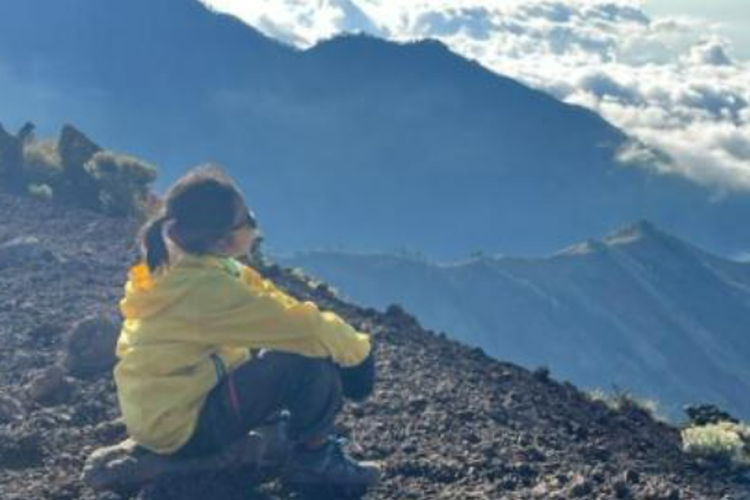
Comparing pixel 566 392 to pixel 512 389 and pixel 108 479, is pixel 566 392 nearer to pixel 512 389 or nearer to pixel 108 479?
pixel 512 389

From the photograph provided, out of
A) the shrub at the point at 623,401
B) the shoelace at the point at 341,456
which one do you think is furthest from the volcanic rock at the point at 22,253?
the shoelace at the point at 341,456

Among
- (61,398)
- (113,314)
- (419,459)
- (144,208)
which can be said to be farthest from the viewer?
(144,208)

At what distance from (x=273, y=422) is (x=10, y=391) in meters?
3.52

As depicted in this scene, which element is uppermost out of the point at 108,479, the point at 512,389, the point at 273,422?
the point at 512,389

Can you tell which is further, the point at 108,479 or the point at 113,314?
the point at 113,314

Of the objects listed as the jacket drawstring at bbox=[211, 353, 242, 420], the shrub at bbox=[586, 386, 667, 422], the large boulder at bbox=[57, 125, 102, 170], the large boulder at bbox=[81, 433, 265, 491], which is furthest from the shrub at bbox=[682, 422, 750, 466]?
the large boulder at bbox=[57, 125, 102, 170]

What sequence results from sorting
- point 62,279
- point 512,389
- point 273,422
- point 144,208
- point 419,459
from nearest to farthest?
point 273,422 < point 419,459 < point 512,389 < point 62,279 < point 144,208

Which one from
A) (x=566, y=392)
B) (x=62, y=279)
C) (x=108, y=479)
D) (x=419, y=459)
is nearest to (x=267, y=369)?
(x=108, y=479)

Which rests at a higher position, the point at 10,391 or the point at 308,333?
the point at 308,333

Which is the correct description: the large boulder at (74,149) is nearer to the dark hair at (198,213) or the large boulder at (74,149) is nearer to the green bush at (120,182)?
the green bush at (120,182)

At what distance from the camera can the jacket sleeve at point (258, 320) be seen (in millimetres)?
7371

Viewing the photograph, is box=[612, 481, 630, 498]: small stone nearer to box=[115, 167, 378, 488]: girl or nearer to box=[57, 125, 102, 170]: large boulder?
box=[115, 167, 378, 488]: girl

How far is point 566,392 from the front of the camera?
1189 cm

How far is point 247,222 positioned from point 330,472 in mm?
1372
